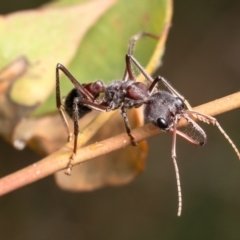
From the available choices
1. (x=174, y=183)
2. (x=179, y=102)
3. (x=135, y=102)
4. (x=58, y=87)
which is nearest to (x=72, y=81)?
(x=58, y=87)

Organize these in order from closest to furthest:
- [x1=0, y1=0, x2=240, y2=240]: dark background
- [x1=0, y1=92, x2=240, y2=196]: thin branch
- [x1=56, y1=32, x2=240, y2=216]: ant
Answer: [x1=0, y1=92, x2=240, y2=196]: thin branch
[x1=56, y1=32, x2=240, y2=216]: ant
[x1=0, y1=0, x2=240, y2=240]: dark background

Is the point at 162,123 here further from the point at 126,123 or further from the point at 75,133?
the point at 75,133

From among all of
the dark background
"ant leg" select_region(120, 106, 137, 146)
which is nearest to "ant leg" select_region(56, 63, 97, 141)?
"ant leg" select_region(120, 106, 137, 146)

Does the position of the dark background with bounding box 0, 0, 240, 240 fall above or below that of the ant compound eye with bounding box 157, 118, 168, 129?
below

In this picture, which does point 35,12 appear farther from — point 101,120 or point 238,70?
point 238,70

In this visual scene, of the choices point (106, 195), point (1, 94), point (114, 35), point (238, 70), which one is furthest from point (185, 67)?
point (1, 94)

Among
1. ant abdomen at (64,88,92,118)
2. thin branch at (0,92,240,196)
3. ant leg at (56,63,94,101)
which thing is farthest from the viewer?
ant abdomen at (64,88,92,118)

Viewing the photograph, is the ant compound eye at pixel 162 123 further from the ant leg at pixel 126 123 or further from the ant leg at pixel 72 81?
the ant leg at pixel 72 81

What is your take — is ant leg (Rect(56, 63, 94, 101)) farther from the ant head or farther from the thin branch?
the thin branch
